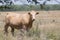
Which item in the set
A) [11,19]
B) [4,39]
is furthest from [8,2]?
[4,39]

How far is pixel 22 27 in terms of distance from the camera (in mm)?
12836

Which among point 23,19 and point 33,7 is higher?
point 23,19

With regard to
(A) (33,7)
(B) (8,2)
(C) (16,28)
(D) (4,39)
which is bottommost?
(A) (33,7)

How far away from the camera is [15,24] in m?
13.4

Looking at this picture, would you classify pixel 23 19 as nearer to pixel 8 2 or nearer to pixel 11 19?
pixel 11 19

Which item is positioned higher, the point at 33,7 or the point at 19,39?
the point at 19,39

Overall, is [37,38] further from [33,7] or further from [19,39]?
[33,7]

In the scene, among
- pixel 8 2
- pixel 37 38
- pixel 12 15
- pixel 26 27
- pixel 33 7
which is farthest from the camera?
pixel 33 7

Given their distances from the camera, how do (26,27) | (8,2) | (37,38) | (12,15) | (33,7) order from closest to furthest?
1. (37,38)
2. (26,27)
3. (12,15)
4. (8,2)
5. (33,7)

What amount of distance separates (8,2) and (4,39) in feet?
79.2

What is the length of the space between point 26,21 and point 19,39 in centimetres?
440

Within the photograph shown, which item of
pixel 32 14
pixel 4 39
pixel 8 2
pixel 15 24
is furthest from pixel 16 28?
pixel 8 2

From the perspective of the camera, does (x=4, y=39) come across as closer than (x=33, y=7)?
Yes

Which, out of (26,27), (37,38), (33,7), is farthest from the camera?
(33,7)
